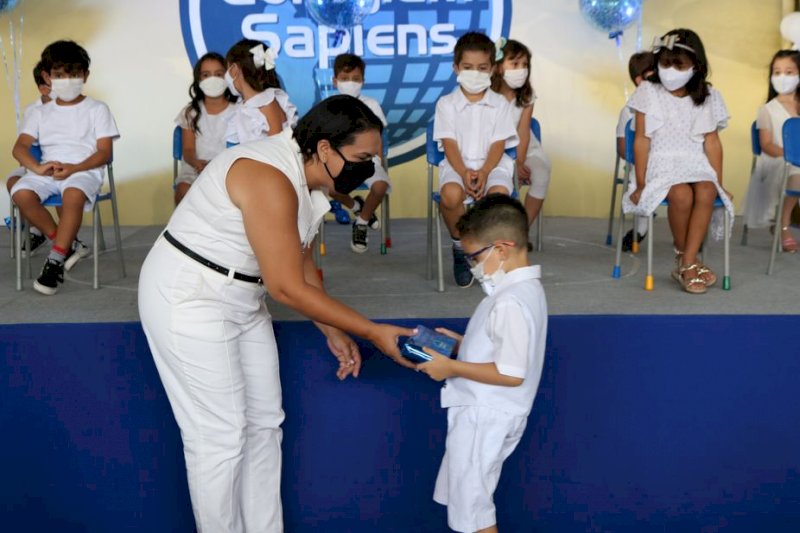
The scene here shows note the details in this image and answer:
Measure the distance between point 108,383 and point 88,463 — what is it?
251 millimetres

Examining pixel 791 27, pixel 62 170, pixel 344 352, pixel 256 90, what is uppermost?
pixel 791 27

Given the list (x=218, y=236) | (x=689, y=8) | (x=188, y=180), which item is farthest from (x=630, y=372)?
(x=689, y=8)

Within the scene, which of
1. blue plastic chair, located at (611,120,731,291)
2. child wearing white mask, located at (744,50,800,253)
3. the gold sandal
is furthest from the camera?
child wearing white mask, located at (744,50,800,253)

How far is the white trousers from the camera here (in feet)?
7.66

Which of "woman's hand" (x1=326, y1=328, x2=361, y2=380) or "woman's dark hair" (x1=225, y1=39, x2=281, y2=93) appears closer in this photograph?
"woman's hand" (x1=326, y1=328, x2=361, y2=380)

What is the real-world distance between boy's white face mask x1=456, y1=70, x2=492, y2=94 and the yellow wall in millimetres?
2349

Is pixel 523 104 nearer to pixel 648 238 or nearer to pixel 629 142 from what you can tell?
pixel 629 142

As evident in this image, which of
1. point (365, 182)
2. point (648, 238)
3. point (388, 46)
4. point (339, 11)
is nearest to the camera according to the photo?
point (648, 238)

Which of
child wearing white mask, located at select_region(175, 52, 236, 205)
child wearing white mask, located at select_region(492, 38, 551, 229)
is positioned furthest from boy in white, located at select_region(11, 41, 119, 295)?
child wearing white mask, located at select_region(492, 38, 551, 229)

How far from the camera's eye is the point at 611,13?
611cm

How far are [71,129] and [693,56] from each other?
305 centimetres

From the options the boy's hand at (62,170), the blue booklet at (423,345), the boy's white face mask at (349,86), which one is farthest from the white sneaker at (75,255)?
the blue booklet at (423,345)

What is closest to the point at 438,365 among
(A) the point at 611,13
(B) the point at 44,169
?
(B) the point at 44,169

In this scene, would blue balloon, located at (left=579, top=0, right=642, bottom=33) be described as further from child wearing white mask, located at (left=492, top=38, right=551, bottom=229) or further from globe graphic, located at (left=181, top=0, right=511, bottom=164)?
child wearing white mask, located at (left=492, top=38, right=551, bottom=229)
